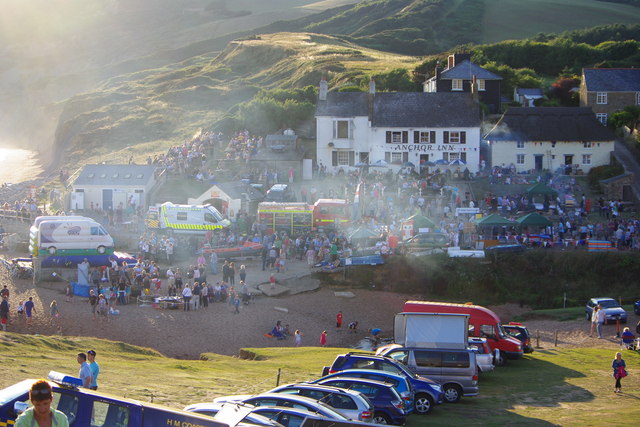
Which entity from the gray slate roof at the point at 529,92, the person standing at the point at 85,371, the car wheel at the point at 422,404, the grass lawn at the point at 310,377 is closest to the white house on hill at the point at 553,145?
the gray slate roof at the point at 529,92

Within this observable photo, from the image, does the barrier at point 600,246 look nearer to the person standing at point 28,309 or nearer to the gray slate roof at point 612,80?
the person standing at point 28,309

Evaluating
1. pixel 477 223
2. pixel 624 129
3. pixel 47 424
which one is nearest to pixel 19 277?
pixel 477 223

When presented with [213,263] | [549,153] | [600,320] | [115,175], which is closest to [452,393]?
[600,320]

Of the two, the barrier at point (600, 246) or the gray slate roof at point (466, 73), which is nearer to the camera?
the barrier at point (600, 246)

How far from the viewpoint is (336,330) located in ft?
118

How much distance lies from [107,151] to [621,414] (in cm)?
6152

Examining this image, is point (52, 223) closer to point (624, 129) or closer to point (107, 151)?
point (107, 151)

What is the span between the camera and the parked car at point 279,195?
168 ft

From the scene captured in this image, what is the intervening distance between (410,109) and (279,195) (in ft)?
45.3

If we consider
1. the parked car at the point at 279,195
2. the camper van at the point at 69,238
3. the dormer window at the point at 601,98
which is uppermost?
the dormer window at the point at 601,98

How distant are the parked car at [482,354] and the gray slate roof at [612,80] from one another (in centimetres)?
4778

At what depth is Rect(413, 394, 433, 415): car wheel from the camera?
19672 millimetres

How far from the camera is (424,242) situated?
42.8m

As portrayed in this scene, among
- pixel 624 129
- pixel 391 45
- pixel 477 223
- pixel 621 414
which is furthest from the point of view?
pixel 391 45
